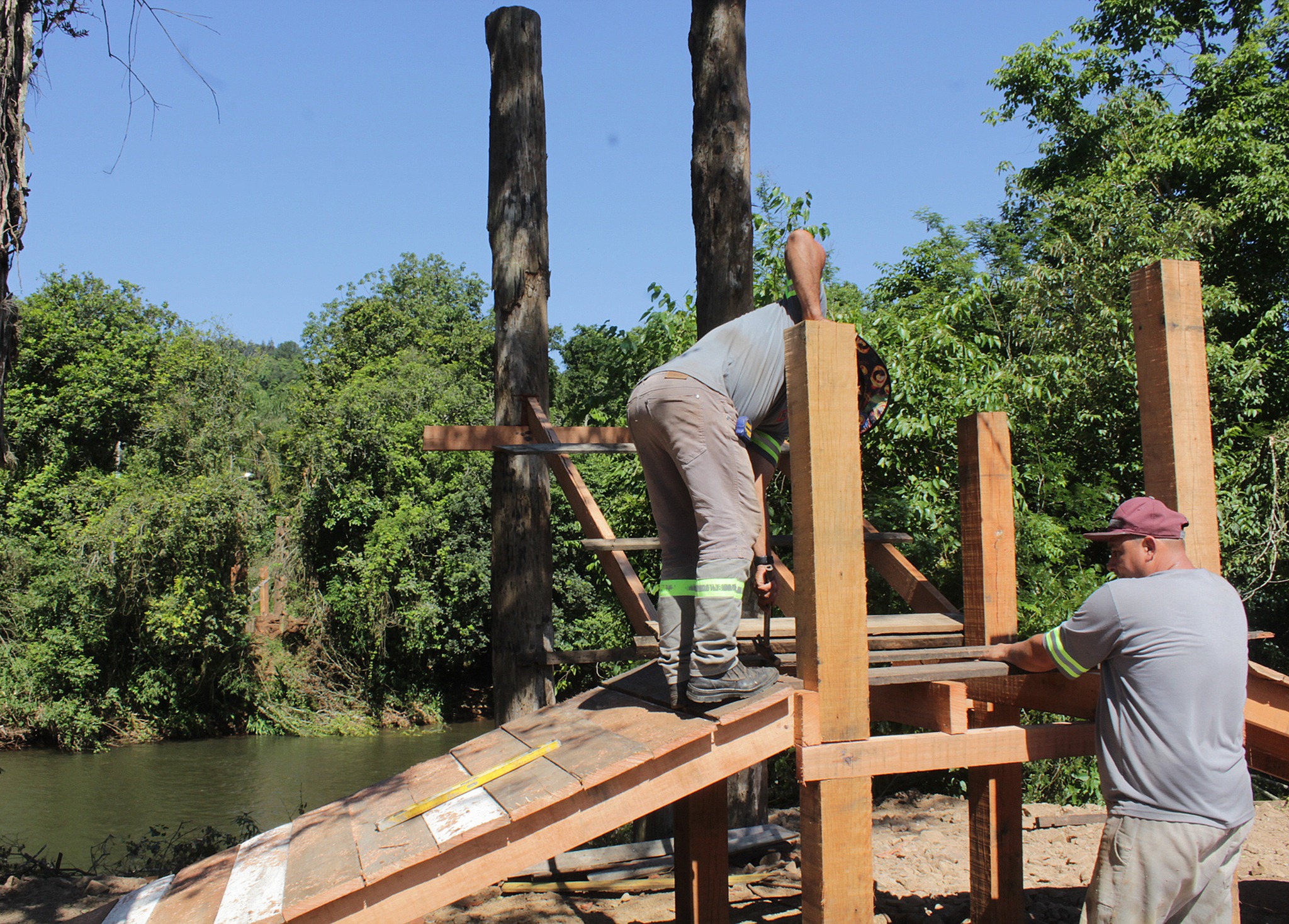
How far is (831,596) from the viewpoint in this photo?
2639mm

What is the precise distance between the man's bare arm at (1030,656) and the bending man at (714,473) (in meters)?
0.74

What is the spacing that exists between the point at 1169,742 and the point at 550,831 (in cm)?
163

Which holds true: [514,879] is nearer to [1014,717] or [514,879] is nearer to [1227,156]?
[1014,717]

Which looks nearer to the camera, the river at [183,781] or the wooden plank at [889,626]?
the wooden plank at [889,626]

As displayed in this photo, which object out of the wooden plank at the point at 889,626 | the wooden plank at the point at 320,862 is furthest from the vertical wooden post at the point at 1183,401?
the wooden plank at the point at 320,862

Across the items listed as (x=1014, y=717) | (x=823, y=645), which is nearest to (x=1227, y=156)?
(x=1014, y=717)

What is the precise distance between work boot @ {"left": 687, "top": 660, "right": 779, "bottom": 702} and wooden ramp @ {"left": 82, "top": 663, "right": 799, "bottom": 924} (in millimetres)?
39

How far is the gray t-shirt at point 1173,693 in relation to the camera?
257cm

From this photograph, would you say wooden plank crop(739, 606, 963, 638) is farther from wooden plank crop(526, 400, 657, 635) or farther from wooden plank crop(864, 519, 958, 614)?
wooden plank crop(526, 400, 657, 635)

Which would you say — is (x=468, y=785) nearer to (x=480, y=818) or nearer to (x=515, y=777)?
(x=515, y=777)

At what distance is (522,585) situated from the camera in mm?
5699

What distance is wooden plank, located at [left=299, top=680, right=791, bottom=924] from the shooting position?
233cm

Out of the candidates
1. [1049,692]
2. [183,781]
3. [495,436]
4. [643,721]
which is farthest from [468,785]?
[183,781]

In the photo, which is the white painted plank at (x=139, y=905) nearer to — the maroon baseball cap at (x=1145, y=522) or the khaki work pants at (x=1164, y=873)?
the khaki work pants at (x=1164, y=873)
